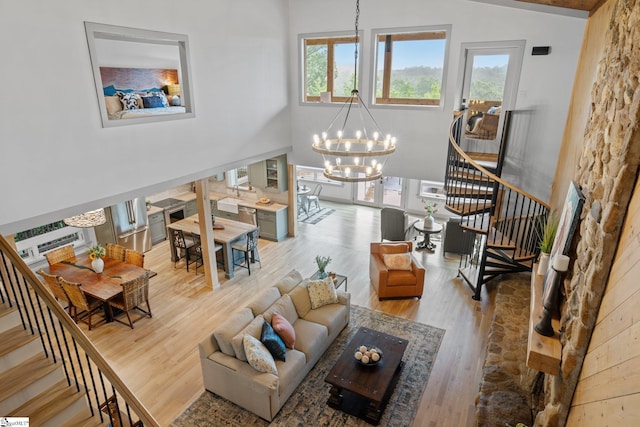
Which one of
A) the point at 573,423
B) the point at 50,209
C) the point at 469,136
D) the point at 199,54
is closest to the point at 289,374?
the point at 573,423

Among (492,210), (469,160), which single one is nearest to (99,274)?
(469,160)

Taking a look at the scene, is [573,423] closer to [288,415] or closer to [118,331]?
[288,415]

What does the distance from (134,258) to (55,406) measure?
4621mm

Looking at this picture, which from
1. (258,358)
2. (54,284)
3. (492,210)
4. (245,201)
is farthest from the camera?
(245,201)

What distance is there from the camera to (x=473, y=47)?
262 inches

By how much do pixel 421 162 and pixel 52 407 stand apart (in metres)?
6.76

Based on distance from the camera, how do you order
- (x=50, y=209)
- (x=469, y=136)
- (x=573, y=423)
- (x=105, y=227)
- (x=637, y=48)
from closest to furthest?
(x=637, y=48)
(x=573, y=423)
(x=50, y=209)
(x=469, y=136)
(x=105, y=227)

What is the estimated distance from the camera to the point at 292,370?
482 cm

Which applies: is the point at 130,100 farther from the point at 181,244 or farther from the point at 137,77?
the point at 181,244

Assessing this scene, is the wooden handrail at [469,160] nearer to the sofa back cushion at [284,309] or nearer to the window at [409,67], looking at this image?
the window at [409,67]

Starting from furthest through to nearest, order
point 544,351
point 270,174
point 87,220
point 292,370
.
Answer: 1. point 270,174
2. point 87,220
3. point 292,370
4. point 544,351

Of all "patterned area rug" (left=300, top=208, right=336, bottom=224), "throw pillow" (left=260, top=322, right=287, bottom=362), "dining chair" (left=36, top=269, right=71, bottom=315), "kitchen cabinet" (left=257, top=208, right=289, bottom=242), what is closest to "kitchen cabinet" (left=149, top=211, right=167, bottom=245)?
"kitchen cabinet" (left=257, top=208, right=289, bottom=242)

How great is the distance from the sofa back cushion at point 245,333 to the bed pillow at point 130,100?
5630 millimetres

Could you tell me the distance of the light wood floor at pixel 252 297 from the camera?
16.5 ft
